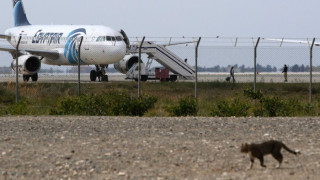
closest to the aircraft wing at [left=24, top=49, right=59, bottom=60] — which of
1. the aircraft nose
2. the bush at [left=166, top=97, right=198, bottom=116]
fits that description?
the aircraft nose

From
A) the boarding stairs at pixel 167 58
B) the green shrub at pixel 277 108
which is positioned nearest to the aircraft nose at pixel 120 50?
the boarding stairs at pixel 167 58

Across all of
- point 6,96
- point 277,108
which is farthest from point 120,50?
point 277,108

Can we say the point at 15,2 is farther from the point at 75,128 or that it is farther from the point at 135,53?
the point at 75,128

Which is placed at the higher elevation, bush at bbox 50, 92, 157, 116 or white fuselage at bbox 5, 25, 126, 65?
white fuselage at bbox 5, 25, 126, 65

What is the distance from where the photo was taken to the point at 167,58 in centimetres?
4334

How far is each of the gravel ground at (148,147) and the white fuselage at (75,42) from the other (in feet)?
72.8

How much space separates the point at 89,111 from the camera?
1944 cm

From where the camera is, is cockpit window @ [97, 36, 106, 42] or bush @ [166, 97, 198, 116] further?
cockpit window @ [97, 36, 106, 42]

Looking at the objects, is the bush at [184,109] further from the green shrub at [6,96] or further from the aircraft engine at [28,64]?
the aircraft engine at [28,64]

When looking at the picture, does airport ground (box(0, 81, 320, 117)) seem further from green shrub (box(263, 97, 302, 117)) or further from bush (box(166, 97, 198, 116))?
bush (box(166, 97, 198, 116))

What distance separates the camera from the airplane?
39844 millimetres

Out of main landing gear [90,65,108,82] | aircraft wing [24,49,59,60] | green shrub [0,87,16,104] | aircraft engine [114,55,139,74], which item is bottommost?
green shrub [0,87,16,104]

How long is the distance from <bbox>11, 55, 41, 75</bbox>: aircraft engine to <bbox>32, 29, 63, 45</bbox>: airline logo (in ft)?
10.6

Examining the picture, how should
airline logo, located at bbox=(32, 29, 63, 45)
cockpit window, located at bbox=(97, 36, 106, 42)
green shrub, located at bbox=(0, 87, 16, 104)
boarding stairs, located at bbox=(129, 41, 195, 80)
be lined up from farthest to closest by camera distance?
1. airline logo, located at bbox=(32, 29, 63, 45)
2. boarding stairs, located at bbox=(129, 41, 195, 80)
3. cockpit window, located at bbox=(97, 36, 106, 42)
4. green shrub, located at bbox=(0, 87, 16, 104)
